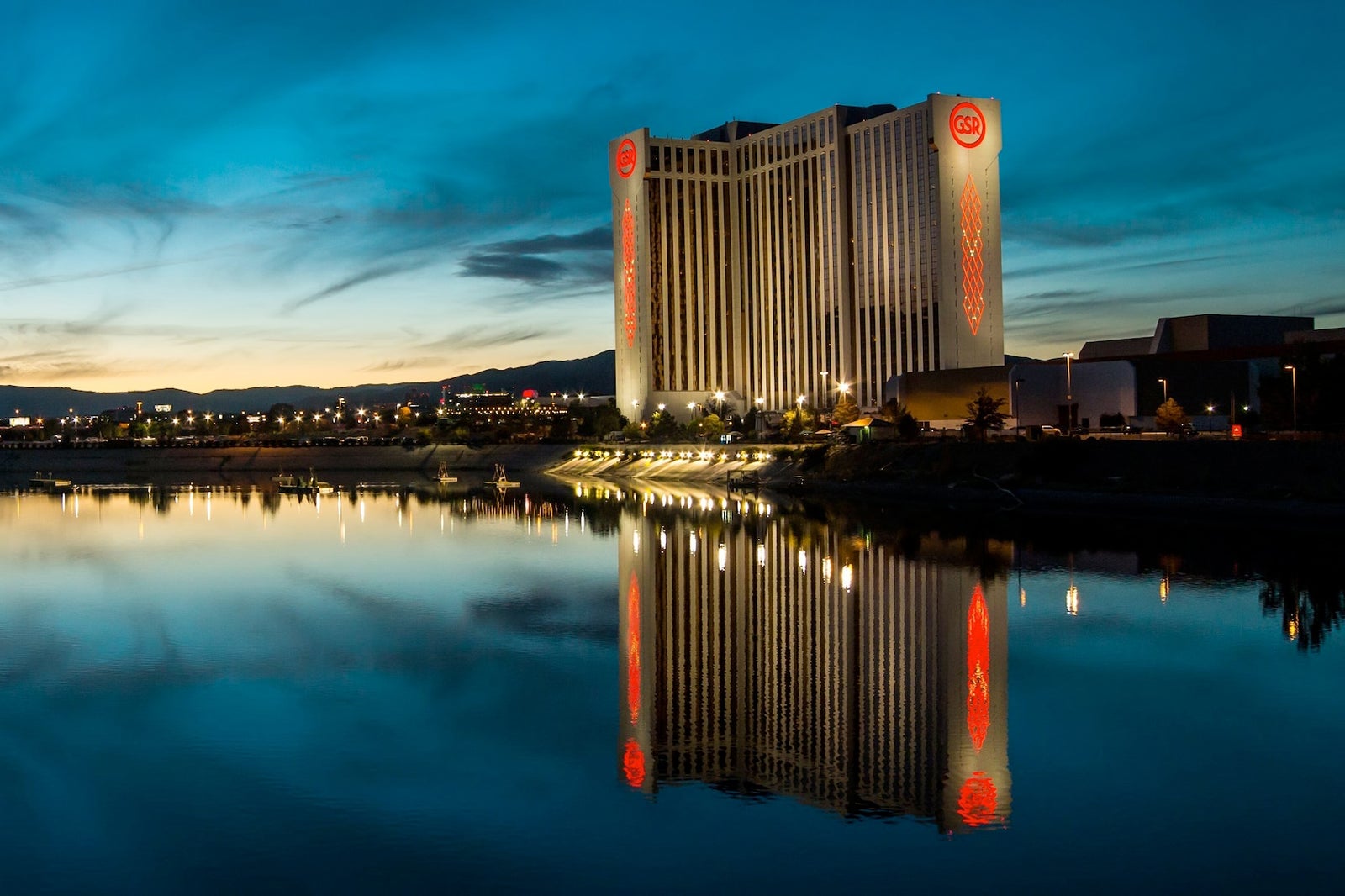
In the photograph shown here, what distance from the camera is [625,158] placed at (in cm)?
15538

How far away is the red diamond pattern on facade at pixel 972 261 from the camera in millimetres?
127562

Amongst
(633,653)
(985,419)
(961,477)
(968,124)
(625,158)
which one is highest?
(625,158)

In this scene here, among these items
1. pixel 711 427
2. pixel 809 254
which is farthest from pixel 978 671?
pixel 809 254

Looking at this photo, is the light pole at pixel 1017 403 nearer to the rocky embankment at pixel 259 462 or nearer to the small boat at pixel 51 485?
the rocky embankment at pixel 259 462

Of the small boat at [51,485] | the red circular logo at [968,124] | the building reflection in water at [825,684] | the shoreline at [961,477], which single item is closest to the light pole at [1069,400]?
the shoreline at [961,477]

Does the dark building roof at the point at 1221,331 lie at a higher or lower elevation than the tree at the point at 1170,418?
higher

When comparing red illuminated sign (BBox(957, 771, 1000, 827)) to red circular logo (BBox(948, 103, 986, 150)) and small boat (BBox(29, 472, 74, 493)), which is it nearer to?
small boat (BBox(29, 472, 74, 493))

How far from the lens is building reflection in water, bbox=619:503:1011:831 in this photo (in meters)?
16.1

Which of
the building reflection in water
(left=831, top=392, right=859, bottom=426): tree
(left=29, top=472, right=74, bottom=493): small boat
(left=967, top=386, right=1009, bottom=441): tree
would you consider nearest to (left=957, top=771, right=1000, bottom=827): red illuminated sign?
the building reflection in water

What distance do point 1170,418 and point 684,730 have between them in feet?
221

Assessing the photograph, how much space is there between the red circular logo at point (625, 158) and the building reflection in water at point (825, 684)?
399 ft

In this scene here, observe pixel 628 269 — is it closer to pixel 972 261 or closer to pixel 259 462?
pixel 972 261

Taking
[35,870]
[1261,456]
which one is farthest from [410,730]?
[1261,456]

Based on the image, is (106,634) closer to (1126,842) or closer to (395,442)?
(1126,842)
